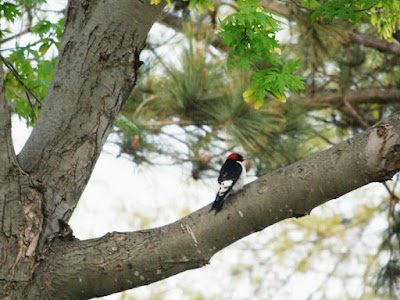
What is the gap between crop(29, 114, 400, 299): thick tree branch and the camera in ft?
9.75

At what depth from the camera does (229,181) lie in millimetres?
3686

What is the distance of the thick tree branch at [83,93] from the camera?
3.51 metres

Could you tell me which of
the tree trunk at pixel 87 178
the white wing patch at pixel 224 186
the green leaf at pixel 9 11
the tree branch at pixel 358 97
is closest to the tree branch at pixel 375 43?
the tree branch at pixel 358 97

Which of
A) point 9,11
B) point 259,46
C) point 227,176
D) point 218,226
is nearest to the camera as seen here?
point 218,226

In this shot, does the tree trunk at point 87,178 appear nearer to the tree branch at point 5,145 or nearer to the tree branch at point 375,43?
the tree branch at point 5,145

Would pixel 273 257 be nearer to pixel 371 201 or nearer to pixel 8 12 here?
pixel 371 201

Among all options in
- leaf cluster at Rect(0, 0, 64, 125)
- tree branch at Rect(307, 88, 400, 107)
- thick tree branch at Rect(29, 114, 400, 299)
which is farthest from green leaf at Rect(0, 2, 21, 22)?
tree branch at Rect(307, 88, 400, 107)

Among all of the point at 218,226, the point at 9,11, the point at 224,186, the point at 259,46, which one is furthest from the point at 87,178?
the point at 9,11

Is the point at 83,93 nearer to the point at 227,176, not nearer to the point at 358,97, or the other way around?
the point at 227,176

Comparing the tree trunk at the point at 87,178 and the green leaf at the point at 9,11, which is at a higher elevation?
the green leaf at the point at 9,11

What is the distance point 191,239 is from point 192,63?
3116 mm

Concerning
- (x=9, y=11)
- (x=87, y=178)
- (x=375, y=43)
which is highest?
(x=375, y=43)

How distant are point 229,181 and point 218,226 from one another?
547 mm

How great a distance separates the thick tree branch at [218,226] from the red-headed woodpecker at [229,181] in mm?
50
